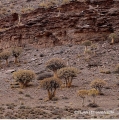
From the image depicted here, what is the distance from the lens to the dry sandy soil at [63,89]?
22.6 metres

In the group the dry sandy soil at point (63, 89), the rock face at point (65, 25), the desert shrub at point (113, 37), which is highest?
the rock face at point (65, 25)

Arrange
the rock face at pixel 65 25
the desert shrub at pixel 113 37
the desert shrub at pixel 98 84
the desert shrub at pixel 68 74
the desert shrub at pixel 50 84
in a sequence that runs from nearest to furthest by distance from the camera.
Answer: the desert shrub at pixel 50 84 < the desert shrub at pixel 98 84 < the desert shrub at pixel 68 74 < the desert shrub at pixel 113 37 < the rock face at pixel 65 25

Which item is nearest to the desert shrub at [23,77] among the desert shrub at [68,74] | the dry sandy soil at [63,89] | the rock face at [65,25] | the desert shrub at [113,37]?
the dry sandy soil at [63,89]

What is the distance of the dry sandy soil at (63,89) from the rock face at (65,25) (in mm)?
2329

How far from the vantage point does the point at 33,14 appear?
57.2 m

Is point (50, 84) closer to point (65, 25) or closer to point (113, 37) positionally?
point (113, 37)

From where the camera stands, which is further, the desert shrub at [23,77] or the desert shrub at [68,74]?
the desert shrub at [23,77]

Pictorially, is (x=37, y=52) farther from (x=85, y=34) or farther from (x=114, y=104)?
(x=114, y=104)

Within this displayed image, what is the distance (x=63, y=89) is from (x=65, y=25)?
20398mm

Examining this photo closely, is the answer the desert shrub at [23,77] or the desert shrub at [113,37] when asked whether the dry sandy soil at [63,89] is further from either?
the desert shrub at [113,37]

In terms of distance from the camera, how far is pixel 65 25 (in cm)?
5225

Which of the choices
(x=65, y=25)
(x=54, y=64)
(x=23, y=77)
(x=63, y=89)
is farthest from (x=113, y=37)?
(x=23, y=77)

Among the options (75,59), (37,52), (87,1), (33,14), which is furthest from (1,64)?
(87,1)

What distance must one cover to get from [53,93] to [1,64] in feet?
56.4
